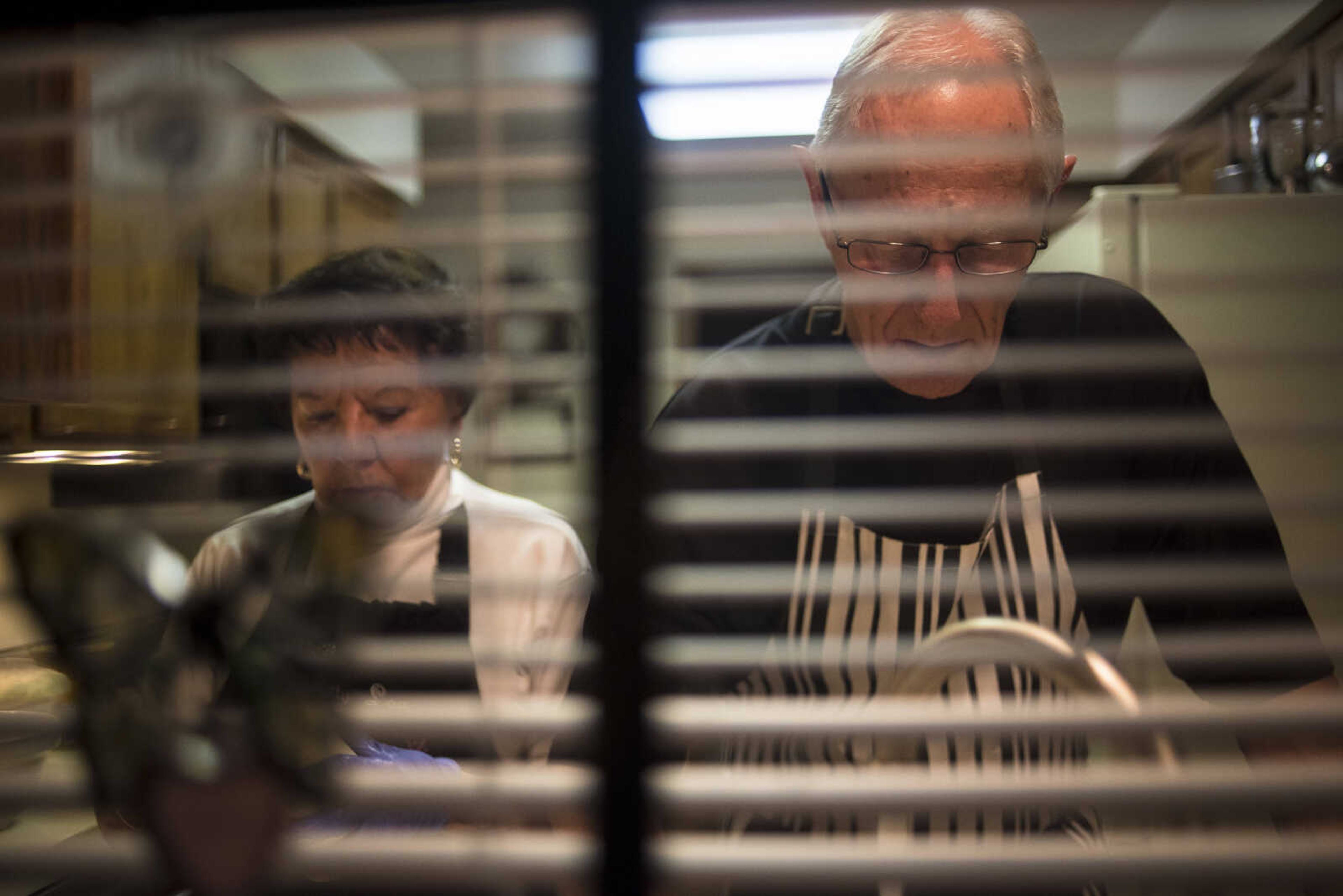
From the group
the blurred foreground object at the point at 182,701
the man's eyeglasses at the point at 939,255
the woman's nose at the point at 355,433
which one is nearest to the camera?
the blurred foreground object at the point at 182,701

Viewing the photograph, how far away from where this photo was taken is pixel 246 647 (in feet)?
2.92

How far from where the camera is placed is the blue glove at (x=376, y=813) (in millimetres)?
932

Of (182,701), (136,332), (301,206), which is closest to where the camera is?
(182,701)

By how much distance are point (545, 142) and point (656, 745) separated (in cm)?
395

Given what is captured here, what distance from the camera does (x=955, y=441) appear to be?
96 centimetres

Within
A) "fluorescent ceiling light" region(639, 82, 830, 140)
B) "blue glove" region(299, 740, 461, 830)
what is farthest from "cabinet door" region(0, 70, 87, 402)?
"fluorescent ceiling light" region(639, 82, 830, 140)

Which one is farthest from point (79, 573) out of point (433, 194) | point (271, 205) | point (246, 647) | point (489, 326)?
point (433, 194)

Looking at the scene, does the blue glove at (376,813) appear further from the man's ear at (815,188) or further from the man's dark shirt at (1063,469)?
the man's ear at (815,188)

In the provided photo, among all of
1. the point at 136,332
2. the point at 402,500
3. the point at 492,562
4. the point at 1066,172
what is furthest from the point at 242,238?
the point at 1066,172

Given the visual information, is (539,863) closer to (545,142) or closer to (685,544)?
(685,544)

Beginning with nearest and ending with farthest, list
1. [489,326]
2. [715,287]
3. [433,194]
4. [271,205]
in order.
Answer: [715,287] < [489,326] < [271,205] < [433,194]

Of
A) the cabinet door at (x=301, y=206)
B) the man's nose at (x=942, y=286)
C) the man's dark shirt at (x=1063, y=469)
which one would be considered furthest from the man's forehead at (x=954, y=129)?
the cabinet door at (x=301, y=206)

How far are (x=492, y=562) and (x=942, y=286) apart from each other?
107 centimetres

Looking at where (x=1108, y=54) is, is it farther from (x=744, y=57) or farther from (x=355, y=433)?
(x=355, y=433)
